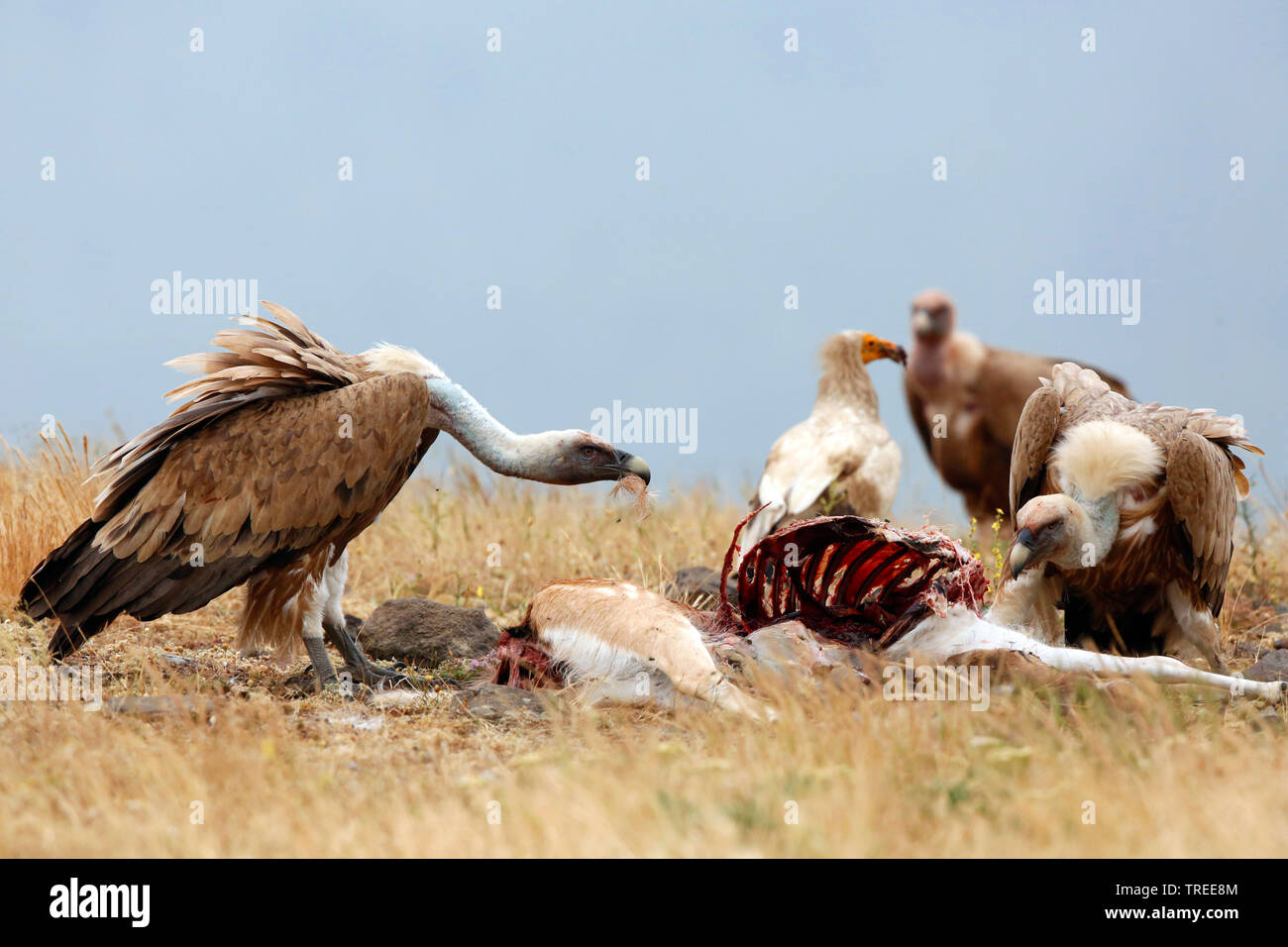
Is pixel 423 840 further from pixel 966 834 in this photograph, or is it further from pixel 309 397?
pixel 309 397

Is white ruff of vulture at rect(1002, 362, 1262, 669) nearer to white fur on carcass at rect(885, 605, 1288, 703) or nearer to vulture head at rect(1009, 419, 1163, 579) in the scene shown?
vulture head at rect(1009, 419, 1163, 579)

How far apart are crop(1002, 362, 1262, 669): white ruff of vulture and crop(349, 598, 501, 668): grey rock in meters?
2.72

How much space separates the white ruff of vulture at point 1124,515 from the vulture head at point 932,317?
5.90 meters

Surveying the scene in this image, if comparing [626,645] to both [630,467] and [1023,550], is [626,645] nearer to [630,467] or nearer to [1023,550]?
[630,467]

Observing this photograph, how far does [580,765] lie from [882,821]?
970 millimetres

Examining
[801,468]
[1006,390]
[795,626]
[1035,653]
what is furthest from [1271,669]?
[1006,390]

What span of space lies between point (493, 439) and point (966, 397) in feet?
24.1

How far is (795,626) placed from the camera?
16.4 ft

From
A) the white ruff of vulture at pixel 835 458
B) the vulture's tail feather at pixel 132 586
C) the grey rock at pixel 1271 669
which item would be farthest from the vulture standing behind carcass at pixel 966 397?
the vulture's tail feather at pixel 132 586

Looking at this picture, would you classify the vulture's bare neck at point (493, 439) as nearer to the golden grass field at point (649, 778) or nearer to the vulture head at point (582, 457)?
the vulture head at point (582, 457)

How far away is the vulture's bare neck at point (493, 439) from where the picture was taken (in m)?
5.75

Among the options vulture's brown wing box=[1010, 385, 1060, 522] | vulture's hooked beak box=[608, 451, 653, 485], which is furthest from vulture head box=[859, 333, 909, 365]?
vulture's hooked beak box=[608, 451, 653, 485]

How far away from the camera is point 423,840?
3158 mm
